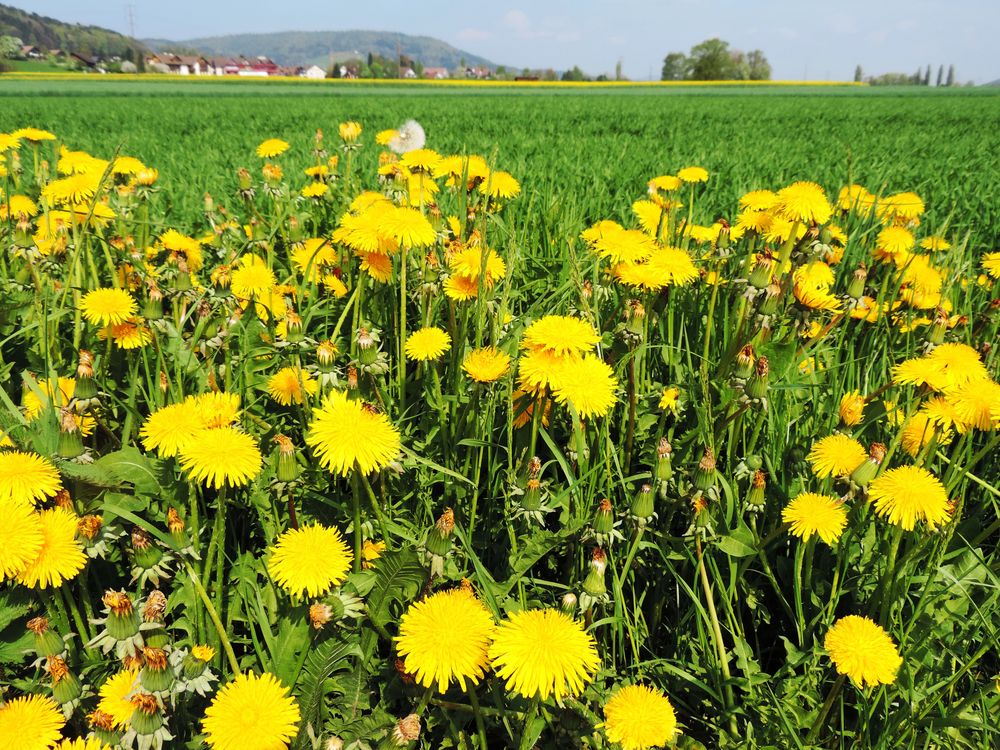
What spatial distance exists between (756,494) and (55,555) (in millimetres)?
1245

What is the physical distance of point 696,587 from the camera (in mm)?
1199

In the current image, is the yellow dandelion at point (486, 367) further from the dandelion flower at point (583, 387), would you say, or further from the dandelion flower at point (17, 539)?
the dandelion flower at point (17, 539)

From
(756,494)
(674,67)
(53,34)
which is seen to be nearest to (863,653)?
(756,494)

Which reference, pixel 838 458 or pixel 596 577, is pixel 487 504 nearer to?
pixel 596 577

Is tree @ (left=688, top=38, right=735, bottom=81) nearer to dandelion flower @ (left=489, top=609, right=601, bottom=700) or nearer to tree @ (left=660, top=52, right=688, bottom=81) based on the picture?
tree @ (left=660, top=52, right=688, bottom=81)

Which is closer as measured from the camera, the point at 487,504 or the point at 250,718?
the point at 250,718

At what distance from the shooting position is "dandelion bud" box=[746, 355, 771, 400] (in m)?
1.27

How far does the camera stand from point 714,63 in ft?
209

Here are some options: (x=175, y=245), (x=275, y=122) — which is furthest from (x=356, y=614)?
(x=275, y=122)

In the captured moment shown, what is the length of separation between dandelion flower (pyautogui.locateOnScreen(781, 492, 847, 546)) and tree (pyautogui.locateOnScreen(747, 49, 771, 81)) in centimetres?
8105

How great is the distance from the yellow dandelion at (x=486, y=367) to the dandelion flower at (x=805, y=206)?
966 millimetres

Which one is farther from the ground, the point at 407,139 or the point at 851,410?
the point at 407,139

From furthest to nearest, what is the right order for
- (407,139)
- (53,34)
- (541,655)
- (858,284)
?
1. (53,34)
2. (407,139)
3. (858,284)
4. (541,655)

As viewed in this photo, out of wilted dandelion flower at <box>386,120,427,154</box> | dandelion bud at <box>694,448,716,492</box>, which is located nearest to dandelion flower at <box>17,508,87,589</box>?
dandelion bud at <box>694,448,716,492</box>
